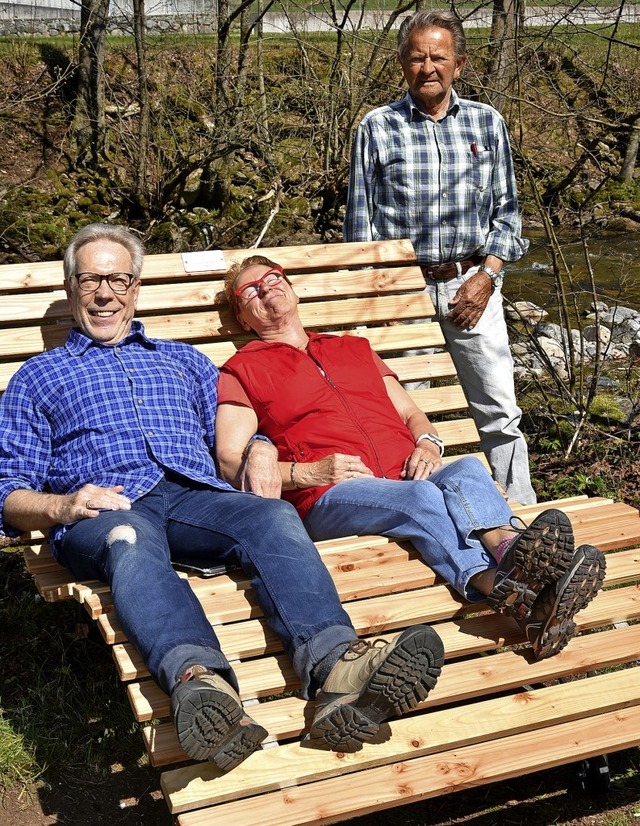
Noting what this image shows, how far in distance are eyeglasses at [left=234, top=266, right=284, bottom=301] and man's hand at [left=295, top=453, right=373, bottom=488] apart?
0.83 meters

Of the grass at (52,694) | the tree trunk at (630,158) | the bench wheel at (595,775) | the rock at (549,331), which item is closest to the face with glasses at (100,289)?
the grass at (52,694)

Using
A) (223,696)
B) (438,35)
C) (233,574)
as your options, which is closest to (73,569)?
(233,574)

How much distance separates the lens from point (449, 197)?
4477mm

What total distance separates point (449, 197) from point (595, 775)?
2547 millimetres

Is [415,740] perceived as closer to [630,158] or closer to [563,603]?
[563,603]

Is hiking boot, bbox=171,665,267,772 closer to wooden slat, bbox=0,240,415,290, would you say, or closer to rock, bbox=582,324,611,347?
wooden slat, bbox=0,240,415,290

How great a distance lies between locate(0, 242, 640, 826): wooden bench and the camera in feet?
7.97

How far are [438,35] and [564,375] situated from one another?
3450mm

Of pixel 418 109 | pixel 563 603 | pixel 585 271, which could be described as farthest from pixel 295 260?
pixel 585 271

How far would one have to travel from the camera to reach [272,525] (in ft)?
9.97

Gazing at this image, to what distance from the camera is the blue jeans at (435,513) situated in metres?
3.16

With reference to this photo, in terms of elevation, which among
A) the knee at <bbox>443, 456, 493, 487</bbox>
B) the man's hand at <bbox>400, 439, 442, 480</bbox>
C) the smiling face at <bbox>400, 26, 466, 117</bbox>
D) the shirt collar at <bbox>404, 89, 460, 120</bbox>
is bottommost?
the man's hand at <bbox>400, 439, 442, 480</bbox>

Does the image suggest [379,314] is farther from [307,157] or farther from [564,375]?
[307,157]

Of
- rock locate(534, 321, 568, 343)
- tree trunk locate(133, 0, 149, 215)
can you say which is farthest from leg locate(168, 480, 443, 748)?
tree trunk locate(133, 0, 149, 215)
